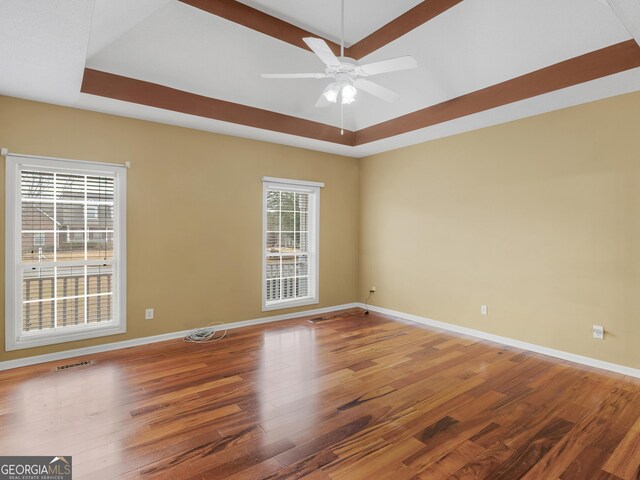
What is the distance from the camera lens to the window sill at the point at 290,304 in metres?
5.06

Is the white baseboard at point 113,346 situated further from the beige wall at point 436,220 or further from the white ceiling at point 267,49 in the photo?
the white ceiling at point 267,49

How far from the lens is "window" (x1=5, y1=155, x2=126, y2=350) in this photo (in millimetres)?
3383

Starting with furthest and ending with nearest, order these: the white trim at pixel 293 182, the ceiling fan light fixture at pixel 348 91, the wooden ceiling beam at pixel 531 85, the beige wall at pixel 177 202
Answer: the white trim at pixel 293 182, the beige wall at pixel 177 202, the wooden ceiling beam at pixel 531 85, the ceiling fan light fixture at pixel 348 91

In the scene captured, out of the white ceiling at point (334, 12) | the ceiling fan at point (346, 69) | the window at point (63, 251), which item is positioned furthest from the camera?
the window at point (63, 251)

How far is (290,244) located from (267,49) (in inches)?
107

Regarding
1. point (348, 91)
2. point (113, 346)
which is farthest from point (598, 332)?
point (113, 346)

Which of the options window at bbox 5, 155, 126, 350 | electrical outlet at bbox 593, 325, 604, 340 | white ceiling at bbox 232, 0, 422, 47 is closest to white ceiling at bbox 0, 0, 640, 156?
white ceiling at bbox 232, 0, 422, 47

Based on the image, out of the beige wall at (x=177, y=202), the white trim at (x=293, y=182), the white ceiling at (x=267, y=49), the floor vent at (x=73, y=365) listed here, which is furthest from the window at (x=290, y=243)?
the floor vent at (x=73, y=365)

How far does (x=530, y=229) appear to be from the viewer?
3.92 m

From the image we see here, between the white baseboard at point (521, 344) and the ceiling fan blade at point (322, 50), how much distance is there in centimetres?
364

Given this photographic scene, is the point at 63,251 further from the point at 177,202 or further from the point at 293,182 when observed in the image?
the point at 293,182

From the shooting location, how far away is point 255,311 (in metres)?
4.93

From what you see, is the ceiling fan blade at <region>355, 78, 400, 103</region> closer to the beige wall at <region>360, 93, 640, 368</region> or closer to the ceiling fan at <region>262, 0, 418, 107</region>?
the ceiling fan at <region>262, 0, 418, 107</region>

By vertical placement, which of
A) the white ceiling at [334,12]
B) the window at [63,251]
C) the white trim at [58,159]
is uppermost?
the white ceiling at [334,12]
